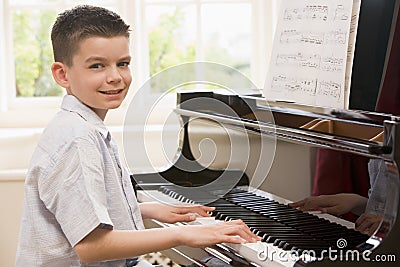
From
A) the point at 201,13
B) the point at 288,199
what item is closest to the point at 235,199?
the point at 288,199

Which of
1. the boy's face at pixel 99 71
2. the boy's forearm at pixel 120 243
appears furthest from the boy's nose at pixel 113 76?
the boy's forearm at pixel 120 243

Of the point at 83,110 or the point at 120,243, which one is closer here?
the point at 120,243

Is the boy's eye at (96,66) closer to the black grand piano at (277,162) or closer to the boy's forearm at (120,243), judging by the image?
the boy's forearm at (120,243)

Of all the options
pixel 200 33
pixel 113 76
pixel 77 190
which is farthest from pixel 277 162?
pixel 200 33

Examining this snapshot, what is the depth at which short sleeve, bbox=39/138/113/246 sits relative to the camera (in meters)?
1.80

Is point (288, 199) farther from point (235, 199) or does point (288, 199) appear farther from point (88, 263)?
point (88, 263)

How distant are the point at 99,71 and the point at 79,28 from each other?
0.40 ft

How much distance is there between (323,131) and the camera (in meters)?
2.04

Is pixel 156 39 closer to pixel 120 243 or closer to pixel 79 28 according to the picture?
pixel 79 28

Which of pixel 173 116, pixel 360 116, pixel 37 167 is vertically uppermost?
pixel 360 116

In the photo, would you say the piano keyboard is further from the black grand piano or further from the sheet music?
the sheet music

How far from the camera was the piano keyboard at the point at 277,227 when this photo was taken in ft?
5.97

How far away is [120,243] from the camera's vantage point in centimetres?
183

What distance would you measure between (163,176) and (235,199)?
47cm
